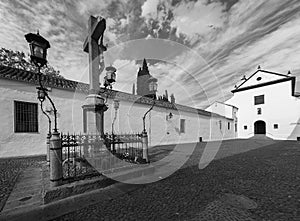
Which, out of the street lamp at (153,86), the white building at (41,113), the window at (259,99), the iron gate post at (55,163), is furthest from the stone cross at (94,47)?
the window at (259,99)

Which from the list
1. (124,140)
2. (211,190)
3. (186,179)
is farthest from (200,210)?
(124,140)

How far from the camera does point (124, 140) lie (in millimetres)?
4680

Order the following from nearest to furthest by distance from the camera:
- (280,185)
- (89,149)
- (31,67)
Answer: (280,185) → (89,149) → (31,67)

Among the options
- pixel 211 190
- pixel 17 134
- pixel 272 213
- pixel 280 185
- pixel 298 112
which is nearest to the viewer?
pixel 272 213

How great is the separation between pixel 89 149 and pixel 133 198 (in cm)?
195

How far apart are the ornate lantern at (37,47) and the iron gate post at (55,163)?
179cm

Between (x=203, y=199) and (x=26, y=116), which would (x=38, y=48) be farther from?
(x=26, y=116)

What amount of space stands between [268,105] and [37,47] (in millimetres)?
28141

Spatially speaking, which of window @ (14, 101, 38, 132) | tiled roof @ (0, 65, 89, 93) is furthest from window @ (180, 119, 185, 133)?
window @ (14, 101, 38, 132)

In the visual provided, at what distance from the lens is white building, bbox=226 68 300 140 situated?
20.8 metres

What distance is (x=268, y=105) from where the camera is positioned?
897 inches

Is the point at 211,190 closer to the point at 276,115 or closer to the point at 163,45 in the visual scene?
the point at 163,45

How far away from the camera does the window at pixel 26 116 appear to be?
319 inches

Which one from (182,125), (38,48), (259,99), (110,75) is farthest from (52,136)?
(259,99)
